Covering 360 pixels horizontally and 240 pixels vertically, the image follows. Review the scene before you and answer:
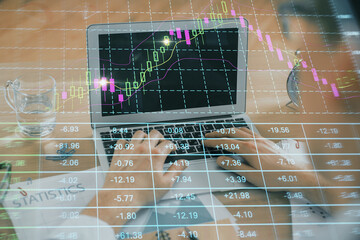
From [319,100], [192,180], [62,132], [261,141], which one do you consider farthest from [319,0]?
[62,132]

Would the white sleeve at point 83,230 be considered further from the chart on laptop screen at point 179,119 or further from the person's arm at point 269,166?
the person's arm at point 269,166

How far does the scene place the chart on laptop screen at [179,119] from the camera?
587mm

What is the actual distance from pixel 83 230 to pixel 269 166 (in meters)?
0.35

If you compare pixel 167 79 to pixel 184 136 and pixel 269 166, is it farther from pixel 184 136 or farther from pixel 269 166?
pixel 269 166

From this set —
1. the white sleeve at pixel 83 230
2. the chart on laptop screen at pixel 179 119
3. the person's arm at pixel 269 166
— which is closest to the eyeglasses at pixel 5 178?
the chart on laptop screen at pixel 179 119

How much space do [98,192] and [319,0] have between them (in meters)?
0.64

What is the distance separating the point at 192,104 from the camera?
2.26 ft

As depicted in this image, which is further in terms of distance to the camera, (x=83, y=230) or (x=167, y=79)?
(x=167, y=79)

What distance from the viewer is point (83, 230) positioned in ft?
1.83

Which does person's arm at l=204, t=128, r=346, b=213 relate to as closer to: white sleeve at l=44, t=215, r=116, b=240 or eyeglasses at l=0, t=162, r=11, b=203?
white sleeve at l=44, t=215, r=116, b=240

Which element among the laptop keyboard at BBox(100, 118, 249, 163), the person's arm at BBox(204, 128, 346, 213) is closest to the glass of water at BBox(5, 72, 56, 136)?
the laptop keyboard at BBox(100, 118, 249, 163)

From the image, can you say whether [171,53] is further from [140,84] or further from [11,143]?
[11,143]

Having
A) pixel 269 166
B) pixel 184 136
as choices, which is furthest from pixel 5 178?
pixel 269 166

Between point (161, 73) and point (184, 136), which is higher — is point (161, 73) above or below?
above
